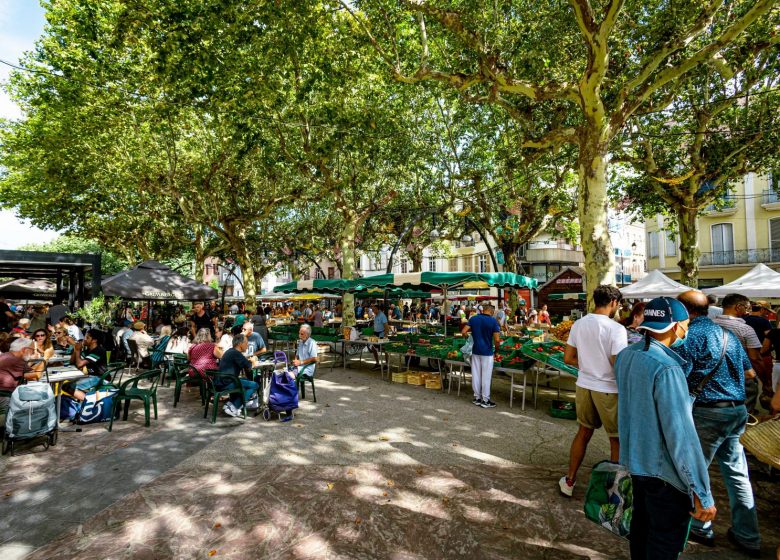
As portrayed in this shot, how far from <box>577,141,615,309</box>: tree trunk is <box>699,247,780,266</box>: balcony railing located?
26.6m

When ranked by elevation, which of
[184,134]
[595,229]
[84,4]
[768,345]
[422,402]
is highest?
[84,4]


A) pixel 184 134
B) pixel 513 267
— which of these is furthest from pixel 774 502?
pixel 184 134

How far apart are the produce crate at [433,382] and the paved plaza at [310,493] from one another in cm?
250

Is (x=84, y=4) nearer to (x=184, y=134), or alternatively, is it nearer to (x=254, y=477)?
(x=184, y=134)

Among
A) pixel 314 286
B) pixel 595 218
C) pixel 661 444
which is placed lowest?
pixel 661 444

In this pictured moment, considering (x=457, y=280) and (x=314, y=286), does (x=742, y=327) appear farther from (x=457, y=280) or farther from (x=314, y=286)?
(x=314, y=286)

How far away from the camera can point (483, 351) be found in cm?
720

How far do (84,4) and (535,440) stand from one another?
14105 mm

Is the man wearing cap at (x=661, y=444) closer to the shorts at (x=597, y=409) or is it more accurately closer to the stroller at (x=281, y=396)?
the shorts at (x=597, y=409)

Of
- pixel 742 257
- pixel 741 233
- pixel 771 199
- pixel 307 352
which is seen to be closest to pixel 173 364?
pixel 307 352

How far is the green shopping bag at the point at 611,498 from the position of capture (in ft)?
8.16

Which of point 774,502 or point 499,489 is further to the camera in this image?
point 499,489

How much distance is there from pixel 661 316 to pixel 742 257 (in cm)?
3288

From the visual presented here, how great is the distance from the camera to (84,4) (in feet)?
34.7
